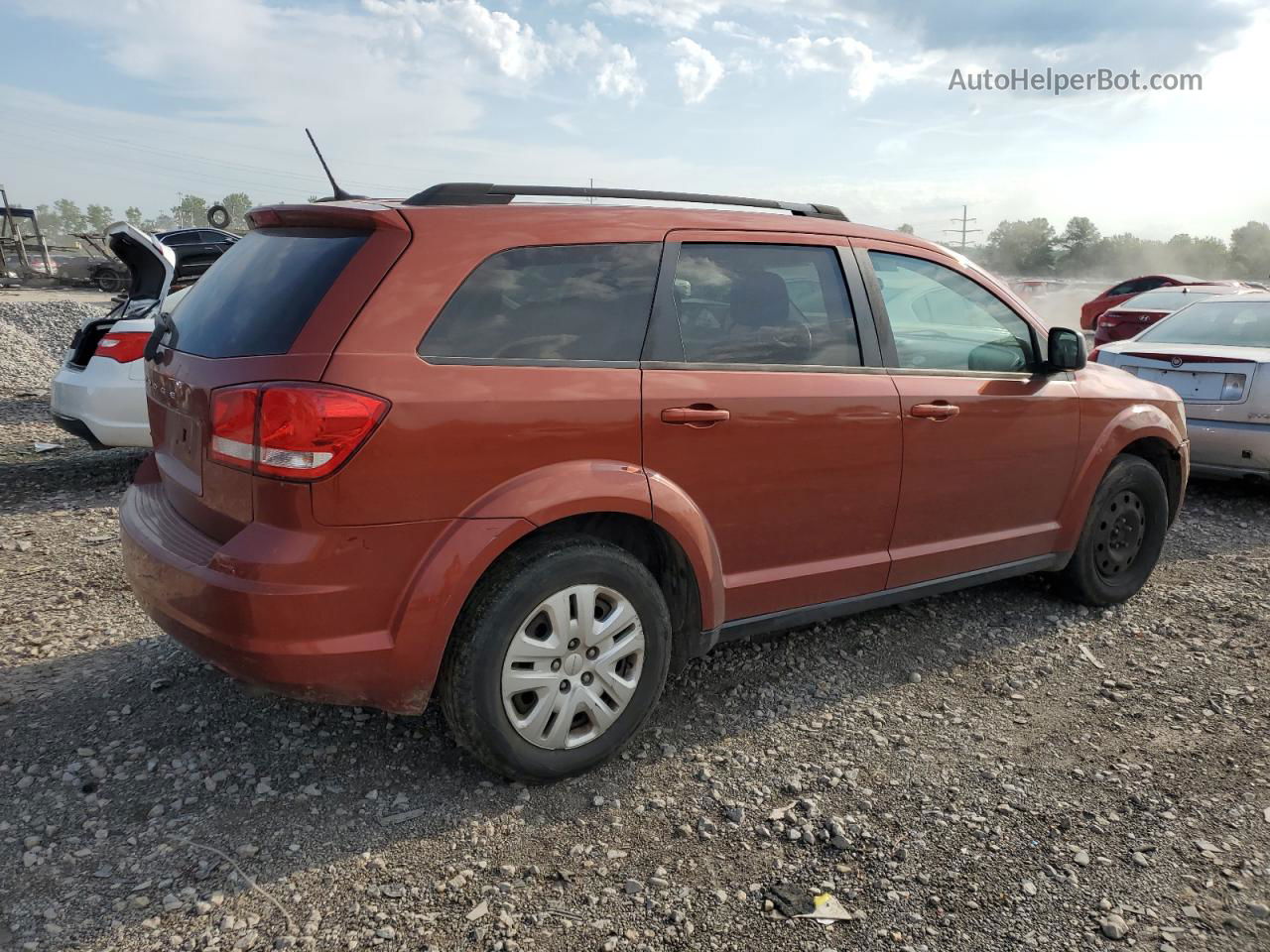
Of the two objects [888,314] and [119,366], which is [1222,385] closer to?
[888,314]

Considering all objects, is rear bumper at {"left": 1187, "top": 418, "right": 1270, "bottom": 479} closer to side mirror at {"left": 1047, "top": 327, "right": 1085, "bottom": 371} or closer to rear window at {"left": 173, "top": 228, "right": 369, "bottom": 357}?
side mirror at {"left": 1047, "top": 327, "right": 1085, "bottom": 371}

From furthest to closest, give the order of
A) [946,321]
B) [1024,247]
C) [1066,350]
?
[1024,247] < [1066,350] < [946,321]

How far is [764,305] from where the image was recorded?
11.3ft

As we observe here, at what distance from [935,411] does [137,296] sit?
575 centimetres

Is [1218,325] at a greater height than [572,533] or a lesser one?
greater

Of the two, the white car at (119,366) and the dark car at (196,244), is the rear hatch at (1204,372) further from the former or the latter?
the dark car at (196,244)

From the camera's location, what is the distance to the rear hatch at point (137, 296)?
6.54 meters

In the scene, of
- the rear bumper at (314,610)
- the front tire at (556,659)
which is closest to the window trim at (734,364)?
the front tire at (556,659)

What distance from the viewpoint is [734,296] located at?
132 inches

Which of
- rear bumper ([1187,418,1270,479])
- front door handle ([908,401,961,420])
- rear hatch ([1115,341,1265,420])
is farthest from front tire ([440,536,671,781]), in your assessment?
rear hatch ([1115,341,1265,420])

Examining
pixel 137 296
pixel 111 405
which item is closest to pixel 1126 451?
pixel 111 405

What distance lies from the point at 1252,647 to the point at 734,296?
2.99 meters

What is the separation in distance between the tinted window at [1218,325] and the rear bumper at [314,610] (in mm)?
7179

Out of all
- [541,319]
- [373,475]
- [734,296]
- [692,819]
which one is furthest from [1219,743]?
[373,475]
